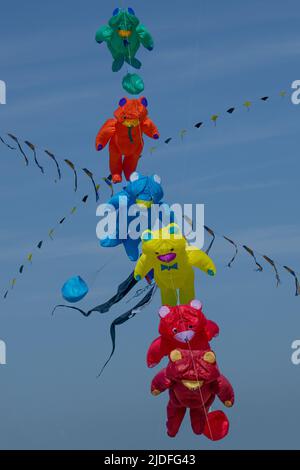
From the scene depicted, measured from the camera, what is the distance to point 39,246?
34656mm

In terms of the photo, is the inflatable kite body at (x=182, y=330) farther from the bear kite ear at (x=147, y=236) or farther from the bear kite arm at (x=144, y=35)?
the bear kite arm at (x=144, y=35)

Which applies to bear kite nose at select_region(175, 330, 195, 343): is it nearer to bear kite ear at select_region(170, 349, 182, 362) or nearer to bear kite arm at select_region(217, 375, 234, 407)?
bear kite ear at select_region(170, 349, 182, 362)

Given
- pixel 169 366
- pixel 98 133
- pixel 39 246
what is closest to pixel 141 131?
pixel 98 133

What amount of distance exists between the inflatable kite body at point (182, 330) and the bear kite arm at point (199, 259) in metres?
1.03

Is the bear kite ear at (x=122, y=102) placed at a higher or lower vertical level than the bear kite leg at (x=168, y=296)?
higher

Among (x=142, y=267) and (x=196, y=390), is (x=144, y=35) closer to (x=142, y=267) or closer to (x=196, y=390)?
(x=142, y=267)

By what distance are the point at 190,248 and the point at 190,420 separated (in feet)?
11.7

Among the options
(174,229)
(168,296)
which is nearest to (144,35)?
(174,229)

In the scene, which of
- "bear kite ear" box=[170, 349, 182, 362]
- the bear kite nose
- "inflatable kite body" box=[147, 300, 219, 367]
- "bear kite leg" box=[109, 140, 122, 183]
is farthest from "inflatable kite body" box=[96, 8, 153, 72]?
"bear kite ear" box=[170, 349, 182, 362]

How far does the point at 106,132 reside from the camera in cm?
3538

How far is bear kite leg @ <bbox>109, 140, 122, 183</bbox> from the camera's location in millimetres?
35438

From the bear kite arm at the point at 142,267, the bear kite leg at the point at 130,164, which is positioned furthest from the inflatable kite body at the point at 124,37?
the bear kite arm at the point at 142,267

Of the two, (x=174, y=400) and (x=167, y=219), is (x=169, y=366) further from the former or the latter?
(x=167, y=219)

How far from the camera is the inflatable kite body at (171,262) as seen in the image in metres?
33.4
